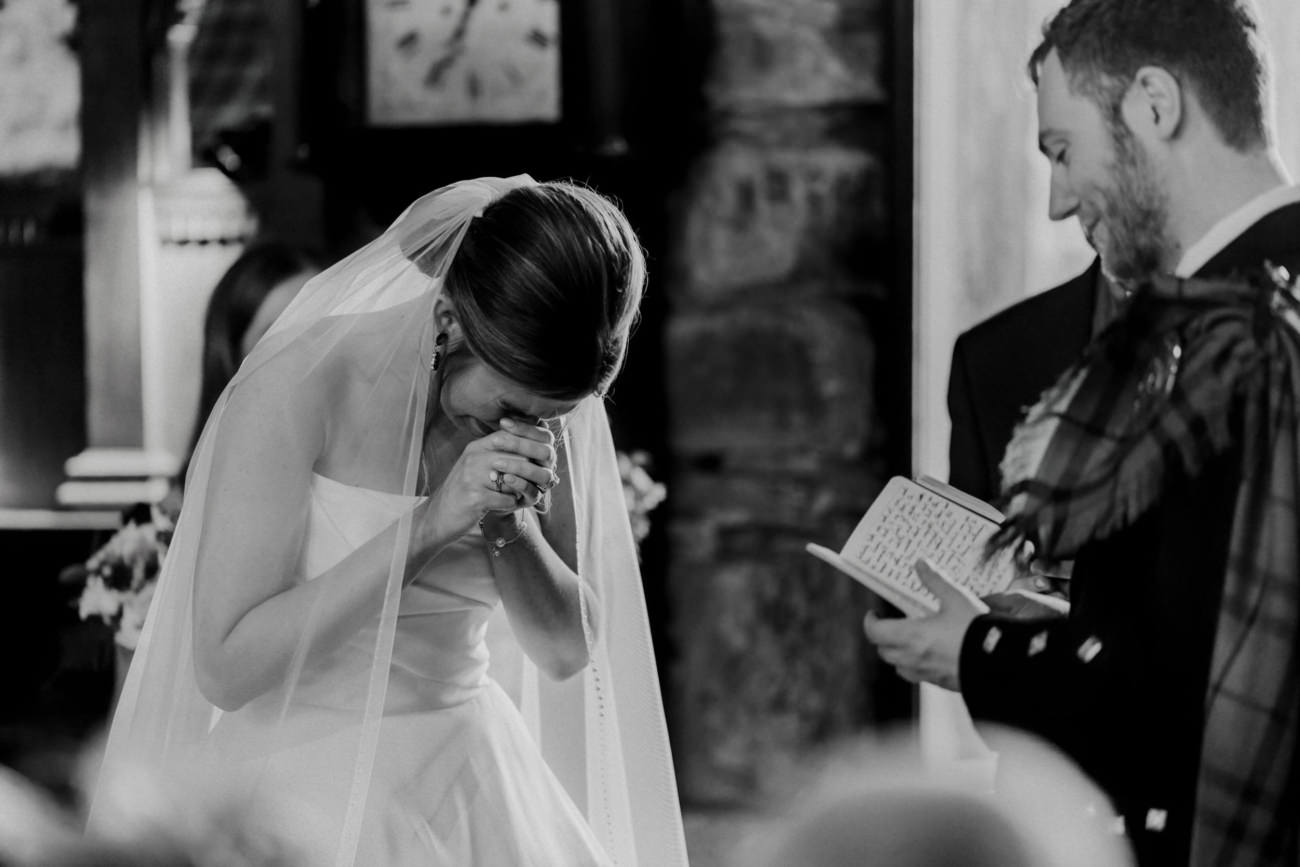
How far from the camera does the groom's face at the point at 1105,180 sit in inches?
58.4

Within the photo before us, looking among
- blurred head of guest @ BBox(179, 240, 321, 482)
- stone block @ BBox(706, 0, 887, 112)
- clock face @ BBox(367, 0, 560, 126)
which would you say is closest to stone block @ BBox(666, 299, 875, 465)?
stone block @ BBox(706, 0, 887, 112)

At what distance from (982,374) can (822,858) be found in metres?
1.76

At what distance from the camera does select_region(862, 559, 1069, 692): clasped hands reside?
1563 mm

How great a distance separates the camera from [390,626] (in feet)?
5.15

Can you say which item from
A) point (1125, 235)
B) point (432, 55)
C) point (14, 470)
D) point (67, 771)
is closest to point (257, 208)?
point (432, 55)

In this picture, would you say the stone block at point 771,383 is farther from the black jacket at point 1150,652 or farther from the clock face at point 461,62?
the black jacket at point 1150,652

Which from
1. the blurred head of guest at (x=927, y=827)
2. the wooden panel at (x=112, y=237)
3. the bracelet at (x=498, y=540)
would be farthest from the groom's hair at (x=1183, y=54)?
the wooden panel at (x=112, y=237)

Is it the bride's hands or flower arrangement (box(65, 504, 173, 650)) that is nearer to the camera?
the bride's hands

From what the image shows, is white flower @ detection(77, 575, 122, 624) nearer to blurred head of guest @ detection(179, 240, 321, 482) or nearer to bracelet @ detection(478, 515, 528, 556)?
blurred head of guest @ detection(179, 240, 321, 482)

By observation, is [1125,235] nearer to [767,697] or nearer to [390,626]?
[390,626]

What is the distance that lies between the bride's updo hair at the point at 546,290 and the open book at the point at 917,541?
0.34 meters

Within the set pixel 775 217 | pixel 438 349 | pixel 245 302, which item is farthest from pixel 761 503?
pixel 438 349

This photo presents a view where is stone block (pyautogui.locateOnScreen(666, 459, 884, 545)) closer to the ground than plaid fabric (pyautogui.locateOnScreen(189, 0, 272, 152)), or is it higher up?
closer to the ground

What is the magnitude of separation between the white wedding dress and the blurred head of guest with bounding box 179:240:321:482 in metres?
1.26
